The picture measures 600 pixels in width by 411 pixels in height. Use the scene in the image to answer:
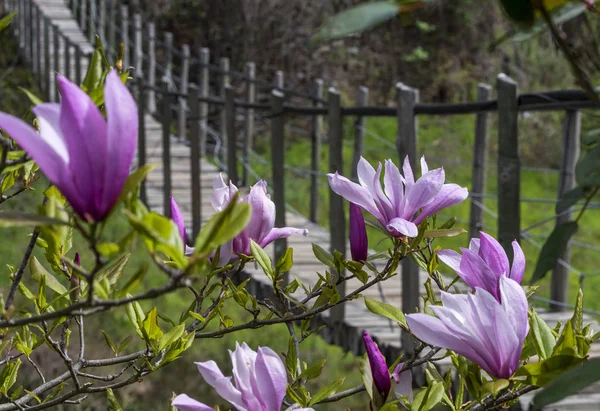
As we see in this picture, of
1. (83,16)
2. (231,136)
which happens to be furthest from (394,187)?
(83,16)

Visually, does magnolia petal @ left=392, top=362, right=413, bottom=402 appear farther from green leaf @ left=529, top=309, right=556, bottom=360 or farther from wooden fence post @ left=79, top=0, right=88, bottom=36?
wooden fence post @ left=79, top=0, right=88, bottom=36

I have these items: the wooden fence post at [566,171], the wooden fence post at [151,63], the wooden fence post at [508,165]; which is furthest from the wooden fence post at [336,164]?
the wooden fence post at [151,63]

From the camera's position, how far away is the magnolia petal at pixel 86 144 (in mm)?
472

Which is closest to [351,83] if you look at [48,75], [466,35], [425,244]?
[466,35]

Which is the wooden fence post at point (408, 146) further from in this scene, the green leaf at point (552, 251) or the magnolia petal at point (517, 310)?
the magnolia petal at point (517, 310)

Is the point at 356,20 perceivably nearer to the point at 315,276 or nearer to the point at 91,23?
the point at 315,276

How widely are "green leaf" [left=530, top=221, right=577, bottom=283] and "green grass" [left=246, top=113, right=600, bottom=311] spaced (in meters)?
5.65

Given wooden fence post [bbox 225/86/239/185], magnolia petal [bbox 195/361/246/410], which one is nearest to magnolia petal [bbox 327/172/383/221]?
magnolia petal [bbox 195/361/246/410]

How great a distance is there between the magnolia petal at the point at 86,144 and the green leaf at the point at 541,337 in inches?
12.7

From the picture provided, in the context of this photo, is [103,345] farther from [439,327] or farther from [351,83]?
[351,83]

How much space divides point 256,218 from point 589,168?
0.97ft

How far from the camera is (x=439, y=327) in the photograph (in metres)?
0.60

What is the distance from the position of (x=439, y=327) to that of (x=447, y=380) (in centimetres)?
24

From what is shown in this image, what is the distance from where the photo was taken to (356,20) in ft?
1.32
